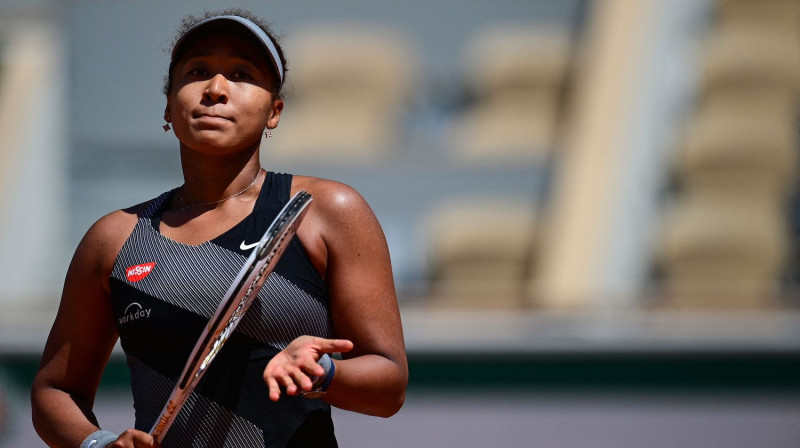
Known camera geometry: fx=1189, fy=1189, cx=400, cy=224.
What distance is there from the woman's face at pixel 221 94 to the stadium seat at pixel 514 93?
24.8 ft

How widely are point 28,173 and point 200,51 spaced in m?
8.16

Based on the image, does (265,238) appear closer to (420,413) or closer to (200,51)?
(200,51)

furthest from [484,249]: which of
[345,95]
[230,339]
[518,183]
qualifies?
[230,339]

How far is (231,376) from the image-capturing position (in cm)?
190

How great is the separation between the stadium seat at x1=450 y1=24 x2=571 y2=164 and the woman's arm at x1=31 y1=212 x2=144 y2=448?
7.58 m

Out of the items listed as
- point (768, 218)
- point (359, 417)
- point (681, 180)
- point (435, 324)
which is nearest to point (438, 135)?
point (681, 180)

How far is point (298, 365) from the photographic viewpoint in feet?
5.62

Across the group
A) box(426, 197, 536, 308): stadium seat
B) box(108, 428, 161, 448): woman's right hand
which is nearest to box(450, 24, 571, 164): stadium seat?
box(426, 197, 536, 308): stadium seat

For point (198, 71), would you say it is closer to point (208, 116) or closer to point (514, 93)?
point (208, 116)

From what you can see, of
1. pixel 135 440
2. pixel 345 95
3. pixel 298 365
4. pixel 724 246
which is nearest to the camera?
pixel 298 365

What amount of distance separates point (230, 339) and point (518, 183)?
7.43 metres

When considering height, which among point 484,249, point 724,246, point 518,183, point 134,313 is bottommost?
point 134,313

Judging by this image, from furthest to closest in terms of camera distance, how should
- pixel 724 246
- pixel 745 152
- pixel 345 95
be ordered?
pixel 345 95 < pixel 745 152 < pixel 724 246

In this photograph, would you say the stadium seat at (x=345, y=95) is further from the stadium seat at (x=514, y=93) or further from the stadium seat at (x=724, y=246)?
the stadium seat at (x=724, y=246)
